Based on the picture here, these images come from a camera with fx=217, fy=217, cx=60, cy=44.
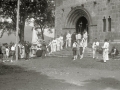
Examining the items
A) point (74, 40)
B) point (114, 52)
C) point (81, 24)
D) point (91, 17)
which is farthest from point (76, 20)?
point (114, 52)

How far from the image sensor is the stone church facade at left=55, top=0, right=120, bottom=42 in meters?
19.1

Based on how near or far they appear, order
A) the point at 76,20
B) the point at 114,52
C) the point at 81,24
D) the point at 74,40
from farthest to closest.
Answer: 1. the point at 81,24
2. the point at 76,20
3. the point at 74,40
4. the point at 114,52

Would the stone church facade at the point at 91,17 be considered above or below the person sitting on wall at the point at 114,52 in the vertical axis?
above

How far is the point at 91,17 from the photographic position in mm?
20812

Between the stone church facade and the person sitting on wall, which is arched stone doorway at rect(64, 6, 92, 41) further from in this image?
the person sitting on wall

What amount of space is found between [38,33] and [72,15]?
19.2 m

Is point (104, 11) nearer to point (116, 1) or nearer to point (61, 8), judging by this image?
point (116, 1)

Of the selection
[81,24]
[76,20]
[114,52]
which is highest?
[76,20]

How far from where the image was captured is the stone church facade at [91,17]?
750 inches

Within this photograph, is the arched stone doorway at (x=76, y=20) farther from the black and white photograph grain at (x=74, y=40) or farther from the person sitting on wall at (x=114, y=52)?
the person sitting on wall at (x=114, y=52)

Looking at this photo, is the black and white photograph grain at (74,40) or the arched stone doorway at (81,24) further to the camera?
the arched stone doorway at (81,24)

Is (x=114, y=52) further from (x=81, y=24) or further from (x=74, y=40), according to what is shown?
(x=81, y=24)

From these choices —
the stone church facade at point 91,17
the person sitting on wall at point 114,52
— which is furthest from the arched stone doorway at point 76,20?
the person sitting on wall at point 114,52

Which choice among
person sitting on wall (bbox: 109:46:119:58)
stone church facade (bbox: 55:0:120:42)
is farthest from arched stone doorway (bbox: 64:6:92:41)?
person sitting on wall (bbox: 109:46:119:58)
